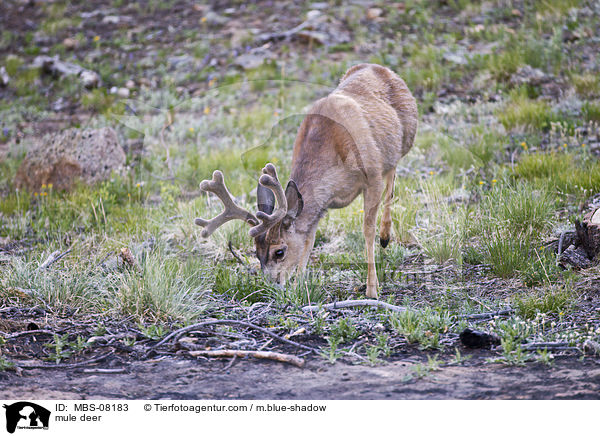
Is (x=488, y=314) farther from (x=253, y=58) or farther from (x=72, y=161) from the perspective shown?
(x=253, y=58)

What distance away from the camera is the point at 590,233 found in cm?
643

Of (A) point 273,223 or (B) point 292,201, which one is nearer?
(A) point 273,223

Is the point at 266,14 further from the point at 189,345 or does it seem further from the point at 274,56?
the point at 189,345

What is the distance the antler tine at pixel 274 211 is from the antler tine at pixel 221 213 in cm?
17

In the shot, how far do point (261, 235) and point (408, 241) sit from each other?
85.3 inches

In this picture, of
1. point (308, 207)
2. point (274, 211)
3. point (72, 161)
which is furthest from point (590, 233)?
point (72, 161)

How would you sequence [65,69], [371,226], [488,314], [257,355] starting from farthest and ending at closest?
[65,69] → [371,226] → [488,314] → [257,355]

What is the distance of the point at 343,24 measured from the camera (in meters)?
15.1

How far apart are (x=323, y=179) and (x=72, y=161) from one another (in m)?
5.13

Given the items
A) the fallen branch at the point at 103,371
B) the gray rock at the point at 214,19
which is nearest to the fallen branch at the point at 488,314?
the fallen branch at the point at 103,371

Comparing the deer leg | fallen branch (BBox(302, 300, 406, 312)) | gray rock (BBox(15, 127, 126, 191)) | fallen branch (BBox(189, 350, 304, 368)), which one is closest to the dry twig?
fallen branch (BBox(189, 350, 304, 368))

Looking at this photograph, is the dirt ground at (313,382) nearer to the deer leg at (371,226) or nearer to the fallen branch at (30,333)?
the fallen branch at (30,333)

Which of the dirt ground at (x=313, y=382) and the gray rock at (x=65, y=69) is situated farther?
the gray rock at (x=65, y=69)

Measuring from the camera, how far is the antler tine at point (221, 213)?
561 centimetres
